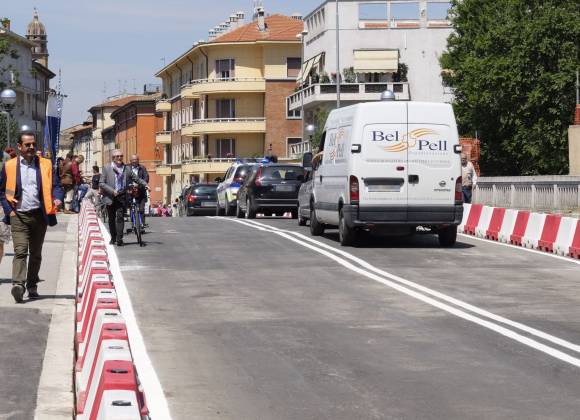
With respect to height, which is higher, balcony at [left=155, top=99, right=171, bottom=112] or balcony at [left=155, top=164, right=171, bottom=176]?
balcony at [left=155, top=99, right=171, bottom=112]

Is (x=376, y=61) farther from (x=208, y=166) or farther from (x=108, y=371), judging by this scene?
(x=108, y=371)

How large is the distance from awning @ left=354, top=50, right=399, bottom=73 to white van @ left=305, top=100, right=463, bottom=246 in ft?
220

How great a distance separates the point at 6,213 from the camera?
14.3 m

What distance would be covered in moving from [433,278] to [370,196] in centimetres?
539

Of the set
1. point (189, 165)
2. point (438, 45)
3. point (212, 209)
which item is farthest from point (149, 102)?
point (212, 209)

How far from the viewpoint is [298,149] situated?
99.1 metres

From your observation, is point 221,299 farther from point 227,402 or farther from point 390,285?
point 227,402

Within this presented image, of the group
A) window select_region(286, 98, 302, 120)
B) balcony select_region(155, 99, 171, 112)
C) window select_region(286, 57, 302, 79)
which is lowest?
window select_region(286, 98, 302, 120)

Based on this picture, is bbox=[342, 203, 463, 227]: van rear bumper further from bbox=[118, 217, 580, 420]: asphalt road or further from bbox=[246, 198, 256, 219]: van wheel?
bbox=[246, 198, 256, 219]: van wheel

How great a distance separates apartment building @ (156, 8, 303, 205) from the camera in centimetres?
10556

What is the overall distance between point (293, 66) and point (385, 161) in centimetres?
8558

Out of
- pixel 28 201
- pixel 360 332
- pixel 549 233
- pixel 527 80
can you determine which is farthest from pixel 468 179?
pixel 527 80

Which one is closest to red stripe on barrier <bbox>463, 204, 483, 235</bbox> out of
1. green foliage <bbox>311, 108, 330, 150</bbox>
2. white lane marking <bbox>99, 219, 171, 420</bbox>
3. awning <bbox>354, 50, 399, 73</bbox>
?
white lane marking <bbox>99, 219, 171, 420</bbox>

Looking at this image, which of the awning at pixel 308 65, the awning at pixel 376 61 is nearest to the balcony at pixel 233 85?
the awning at pixel 308 65
